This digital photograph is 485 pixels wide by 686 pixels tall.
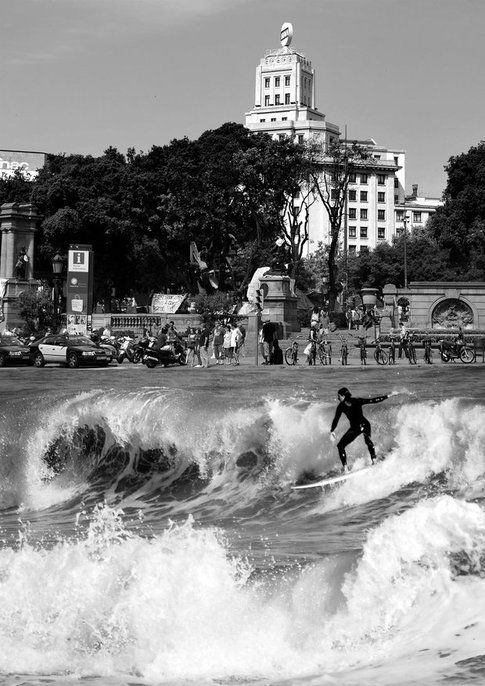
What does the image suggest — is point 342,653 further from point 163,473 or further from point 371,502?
point 163,473

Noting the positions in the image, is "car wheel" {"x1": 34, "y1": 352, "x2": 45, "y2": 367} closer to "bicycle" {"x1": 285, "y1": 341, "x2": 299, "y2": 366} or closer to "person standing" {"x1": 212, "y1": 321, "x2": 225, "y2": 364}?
"person standing" {"x1": 212, "y1": 321, "x2": 225, "y2": 364}

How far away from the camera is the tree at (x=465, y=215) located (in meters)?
79.8

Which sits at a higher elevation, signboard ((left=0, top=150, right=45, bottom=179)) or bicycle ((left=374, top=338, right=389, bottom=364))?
signboard ((left=0, top=150, right=45, bottom=179))

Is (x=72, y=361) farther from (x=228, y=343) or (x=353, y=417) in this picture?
(x=353, y=417)

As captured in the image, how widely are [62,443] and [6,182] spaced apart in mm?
66767

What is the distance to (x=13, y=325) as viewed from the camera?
6278 centimetres

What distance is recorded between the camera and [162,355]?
39906mm

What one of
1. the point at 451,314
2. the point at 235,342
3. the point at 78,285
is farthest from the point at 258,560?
the point at 451,314

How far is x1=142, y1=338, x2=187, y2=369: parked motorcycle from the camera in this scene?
1566 inches

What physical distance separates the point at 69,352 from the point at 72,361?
36cm

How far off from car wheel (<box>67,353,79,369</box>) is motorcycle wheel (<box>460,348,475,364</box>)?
1427cm

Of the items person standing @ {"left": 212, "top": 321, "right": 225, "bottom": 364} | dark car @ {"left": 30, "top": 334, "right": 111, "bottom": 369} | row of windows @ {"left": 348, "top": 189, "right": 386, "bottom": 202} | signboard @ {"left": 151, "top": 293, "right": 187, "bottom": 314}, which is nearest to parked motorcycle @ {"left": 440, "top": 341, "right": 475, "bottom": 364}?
person standing @ {"left": 212, "top": 321, "right": 225, "bottom": 364}

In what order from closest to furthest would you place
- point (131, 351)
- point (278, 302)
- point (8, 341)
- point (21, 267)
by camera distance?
1. point (131, 351)
2. point (8, 341)
3. point (278, 302)
4. point (21, 267)

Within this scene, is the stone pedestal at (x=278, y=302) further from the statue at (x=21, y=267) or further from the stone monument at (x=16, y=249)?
the statue at (x=21, y=267)
